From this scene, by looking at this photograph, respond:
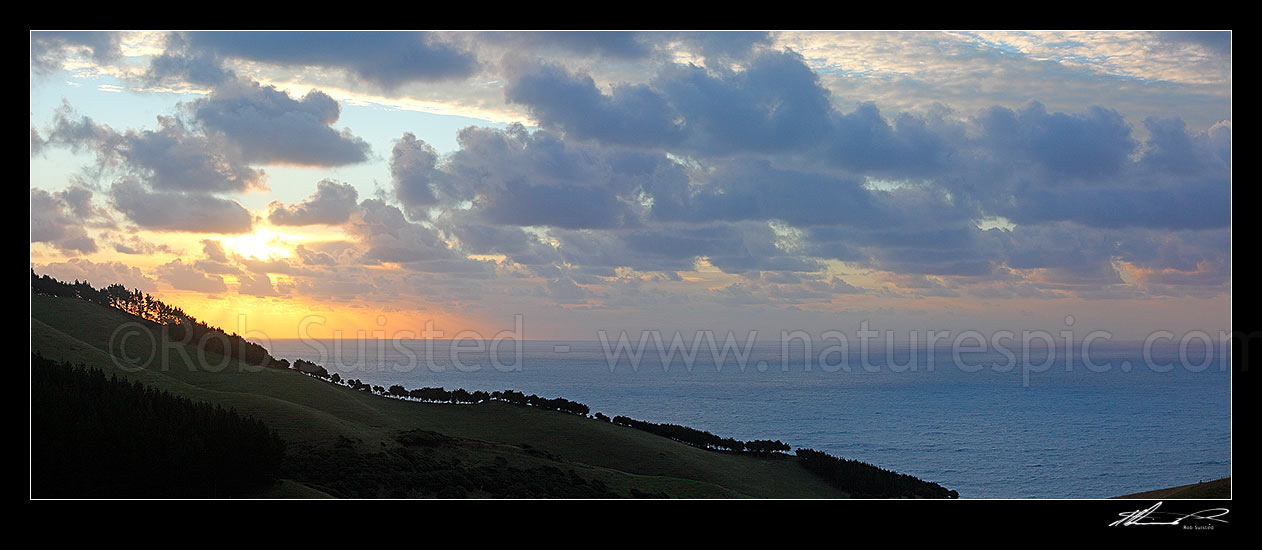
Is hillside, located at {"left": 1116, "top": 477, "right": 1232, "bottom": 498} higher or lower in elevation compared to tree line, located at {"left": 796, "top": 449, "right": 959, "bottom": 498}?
higher

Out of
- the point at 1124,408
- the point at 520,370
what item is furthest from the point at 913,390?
the point at 520,370

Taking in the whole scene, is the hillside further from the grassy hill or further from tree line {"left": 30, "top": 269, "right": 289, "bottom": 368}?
tree line {"left": 30, "top": 269, "right": 289, "bottom": 368}

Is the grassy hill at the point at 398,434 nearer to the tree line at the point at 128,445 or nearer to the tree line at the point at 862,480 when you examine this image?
the tree line at the point at 862,480

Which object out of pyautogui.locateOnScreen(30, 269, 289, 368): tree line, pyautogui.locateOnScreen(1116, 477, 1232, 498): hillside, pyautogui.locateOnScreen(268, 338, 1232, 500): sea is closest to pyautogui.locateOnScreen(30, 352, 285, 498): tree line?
pyautogui.locateOnScreen(1116, 477, 1232, 498): hillside

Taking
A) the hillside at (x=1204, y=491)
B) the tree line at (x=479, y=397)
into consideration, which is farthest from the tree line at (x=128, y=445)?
the tree line at (x=479, y=397)

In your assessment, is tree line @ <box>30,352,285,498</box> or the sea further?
the sea

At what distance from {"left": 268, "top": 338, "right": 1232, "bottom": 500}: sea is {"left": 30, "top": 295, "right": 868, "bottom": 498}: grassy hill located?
11135mm
